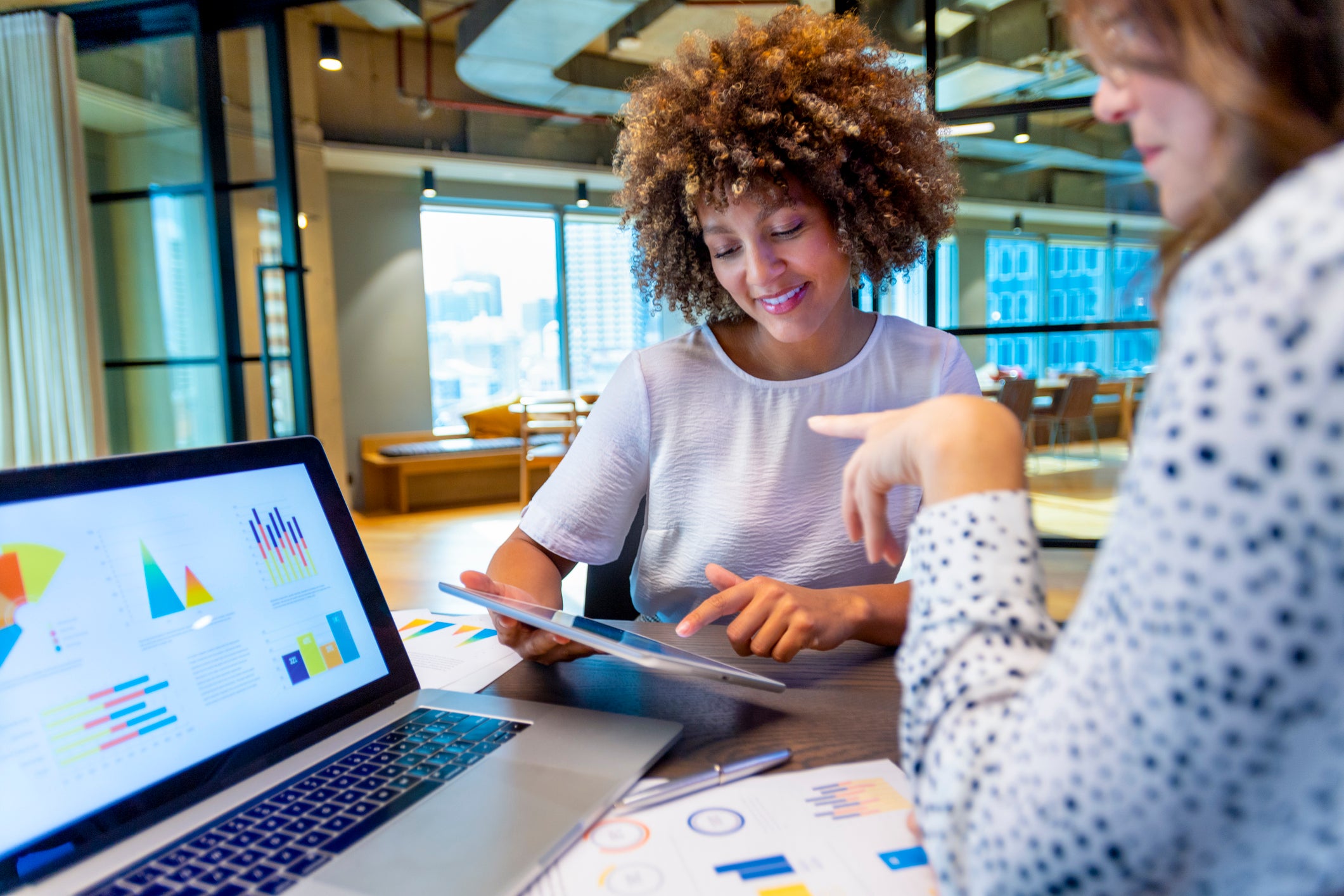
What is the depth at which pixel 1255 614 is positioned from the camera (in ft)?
0.86

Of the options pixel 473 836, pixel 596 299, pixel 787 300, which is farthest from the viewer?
pixel 596 299

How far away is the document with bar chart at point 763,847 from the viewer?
51 centimetres

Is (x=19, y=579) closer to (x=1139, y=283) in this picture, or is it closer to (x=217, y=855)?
(x=217, y=855)

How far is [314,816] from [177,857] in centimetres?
8

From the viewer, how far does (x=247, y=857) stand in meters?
0.53

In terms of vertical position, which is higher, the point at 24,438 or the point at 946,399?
the point at 946,399

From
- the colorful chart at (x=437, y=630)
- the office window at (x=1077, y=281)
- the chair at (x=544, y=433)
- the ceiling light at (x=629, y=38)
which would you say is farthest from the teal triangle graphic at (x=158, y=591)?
the chair at (x=544, y=433)

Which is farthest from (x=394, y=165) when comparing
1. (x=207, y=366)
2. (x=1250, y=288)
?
(x=1250, y=288)

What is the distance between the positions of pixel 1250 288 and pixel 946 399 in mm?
196

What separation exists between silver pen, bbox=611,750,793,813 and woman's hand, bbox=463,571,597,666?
1.04ft

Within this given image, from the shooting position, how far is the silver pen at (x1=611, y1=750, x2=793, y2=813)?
2.00ft

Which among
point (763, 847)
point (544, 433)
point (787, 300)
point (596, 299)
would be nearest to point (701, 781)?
point (763, 847)

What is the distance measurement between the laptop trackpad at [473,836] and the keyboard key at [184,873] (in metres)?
0.08

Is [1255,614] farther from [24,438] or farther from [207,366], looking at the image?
[24,438]
